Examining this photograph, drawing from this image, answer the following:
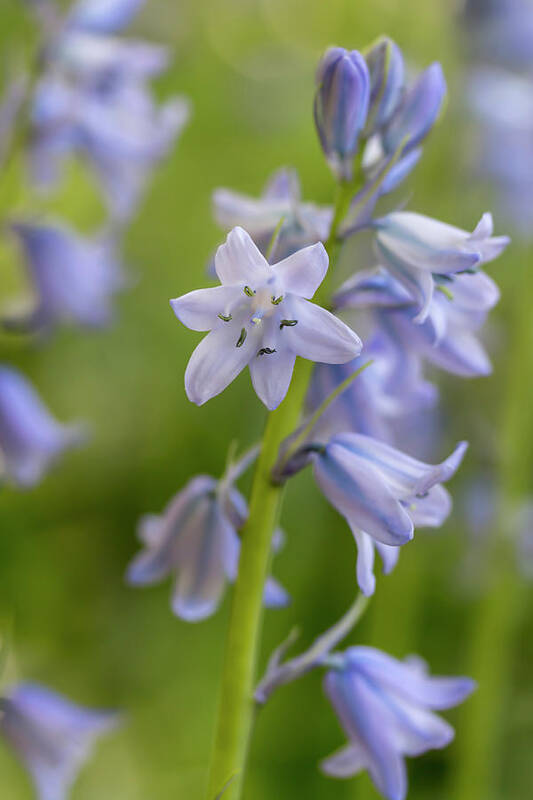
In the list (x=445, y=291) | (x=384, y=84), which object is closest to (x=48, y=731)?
(x=445, y=291)

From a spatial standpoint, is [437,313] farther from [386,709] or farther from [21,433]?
[21,433]

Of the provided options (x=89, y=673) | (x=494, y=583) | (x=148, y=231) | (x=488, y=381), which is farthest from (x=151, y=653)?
(x=148, y=231)

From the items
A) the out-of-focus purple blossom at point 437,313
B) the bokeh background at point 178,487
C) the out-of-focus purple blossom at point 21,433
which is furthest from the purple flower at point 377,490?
the bokeh background at point 178,487

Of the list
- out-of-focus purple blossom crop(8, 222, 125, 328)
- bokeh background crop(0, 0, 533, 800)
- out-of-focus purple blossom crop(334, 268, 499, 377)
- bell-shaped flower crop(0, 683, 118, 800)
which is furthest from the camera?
bokeh background crop(0, 0, 533, 800)

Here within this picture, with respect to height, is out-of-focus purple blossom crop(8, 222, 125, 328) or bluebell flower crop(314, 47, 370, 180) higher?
bluebell flower crop(314, 47, 370, 180)

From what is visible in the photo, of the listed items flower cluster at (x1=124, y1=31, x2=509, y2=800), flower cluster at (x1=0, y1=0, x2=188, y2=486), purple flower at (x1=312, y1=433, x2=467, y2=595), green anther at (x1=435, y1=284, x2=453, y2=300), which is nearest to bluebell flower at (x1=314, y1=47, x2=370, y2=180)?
flower cluster at (x1=124, y1=31, x2=509, y2=800)

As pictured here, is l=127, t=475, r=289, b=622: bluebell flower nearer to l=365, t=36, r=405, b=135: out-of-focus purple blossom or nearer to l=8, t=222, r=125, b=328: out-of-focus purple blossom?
l=365, t=36, r=405, b=135: out-of-focus purple blossom

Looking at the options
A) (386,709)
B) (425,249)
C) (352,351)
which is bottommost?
(386,709)
